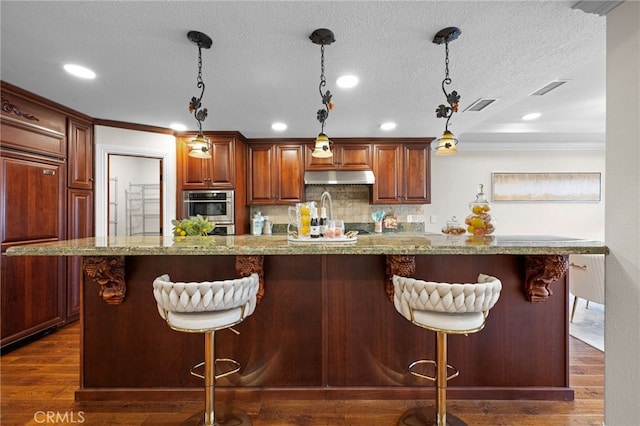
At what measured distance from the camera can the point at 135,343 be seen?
1853mm

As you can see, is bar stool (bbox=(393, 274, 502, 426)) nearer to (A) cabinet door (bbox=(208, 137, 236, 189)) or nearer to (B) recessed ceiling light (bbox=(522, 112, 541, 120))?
(A) cabinet door (bbox=(208, 137, 236, 189))

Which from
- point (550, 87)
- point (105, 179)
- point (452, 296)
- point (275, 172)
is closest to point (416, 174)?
point (550, 87)

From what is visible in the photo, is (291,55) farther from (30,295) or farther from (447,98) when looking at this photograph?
(30,295)

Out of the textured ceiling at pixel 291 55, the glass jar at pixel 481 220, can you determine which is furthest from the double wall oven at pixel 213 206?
the glass jar at pixel 481 220

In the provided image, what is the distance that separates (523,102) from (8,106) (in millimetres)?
4918

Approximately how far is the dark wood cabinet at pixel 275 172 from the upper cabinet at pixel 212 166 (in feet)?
1.25

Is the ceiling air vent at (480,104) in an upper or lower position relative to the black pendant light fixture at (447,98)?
upper

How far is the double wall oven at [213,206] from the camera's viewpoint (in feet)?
12.5

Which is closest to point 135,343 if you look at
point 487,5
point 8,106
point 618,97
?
point 8,106

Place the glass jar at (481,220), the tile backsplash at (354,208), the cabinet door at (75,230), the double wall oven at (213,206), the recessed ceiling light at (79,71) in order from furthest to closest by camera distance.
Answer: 1. the tile backsplash at (354,208)
2. the double wall oven at (213,206)
3. the cabinet door at (75,230)
4. the recessed ceiling light at (79,71)
5. the glass jar at (481,220)

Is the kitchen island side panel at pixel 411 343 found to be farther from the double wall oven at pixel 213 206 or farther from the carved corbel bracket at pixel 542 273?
the double wall oven at pixel 213 206

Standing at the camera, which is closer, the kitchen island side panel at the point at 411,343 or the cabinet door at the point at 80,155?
the kitchen island side panel at the point at 411,343

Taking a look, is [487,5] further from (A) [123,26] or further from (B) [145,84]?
(B) [145,84]

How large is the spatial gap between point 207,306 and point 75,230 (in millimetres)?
2675
